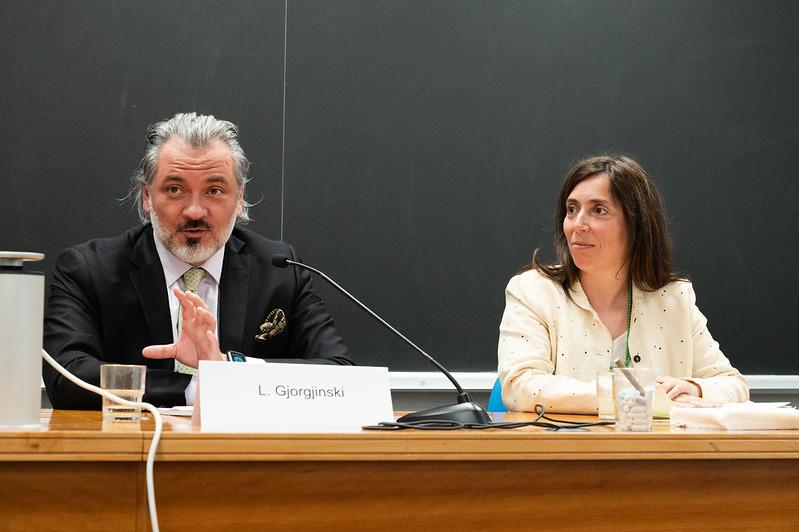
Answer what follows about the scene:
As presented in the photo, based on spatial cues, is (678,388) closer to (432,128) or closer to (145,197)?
(432,128)

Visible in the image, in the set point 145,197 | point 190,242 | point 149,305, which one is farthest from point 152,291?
point 145,197

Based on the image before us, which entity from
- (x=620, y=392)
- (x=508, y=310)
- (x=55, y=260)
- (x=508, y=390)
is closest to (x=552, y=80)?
(x=508, y=310)

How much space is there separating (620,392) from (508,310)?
1.30 m

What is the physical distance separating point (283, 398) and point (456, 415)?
28cm

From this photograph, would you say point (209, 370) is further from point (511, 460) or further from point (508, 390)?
point (508, 390)

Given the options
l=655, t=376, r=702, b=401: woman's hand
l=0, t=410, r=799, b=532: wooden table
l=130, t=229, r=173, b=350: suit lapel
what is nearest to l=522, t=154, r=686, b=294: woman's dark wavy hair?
l=655, t=376, r=702, b=401: woman's hand

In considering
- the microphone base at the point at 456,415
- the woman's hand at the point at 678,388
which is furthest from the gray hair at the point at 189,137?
the microphone base at the point at 456,415

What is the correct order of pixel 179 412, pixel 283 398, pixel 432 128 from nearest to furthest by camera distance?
pixel 283 398 → pixel 179 412 → pixel 432 128

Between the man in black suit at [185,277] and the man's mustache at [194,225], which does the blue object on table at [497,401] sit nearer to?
the man in black suit at [185,277]

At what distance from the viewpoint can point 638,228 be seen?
2973mm

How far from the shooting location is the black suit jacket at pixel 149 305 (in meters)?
2.63

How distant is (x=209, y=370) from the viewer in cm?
144

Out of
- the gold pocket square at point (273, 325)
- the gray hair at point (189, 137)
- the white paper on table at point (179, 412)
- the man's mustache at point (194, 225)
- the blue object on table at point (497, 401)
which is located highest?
the gray hair at point (189, 137)

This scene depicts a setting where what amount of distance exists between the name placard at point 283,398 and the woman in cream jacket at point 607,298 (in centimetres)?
120
